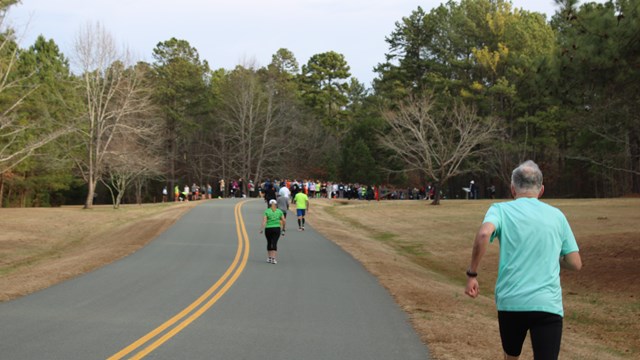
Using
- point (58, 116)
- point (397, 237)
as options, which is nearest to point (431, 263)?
point (397, 237)

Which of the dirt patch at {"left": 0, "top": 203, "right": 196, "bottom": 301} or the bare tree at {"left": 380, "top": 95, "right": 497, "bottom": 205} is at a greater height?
the bare tree at {"left": 380, "top": 95, "right": 497, "bottom": 205}

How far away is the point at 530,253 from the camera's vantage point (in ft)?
16.3

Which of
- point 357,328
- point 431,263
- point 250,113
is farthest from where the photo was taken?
point 250,113

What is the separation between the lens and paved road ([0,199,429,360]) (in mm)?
8031

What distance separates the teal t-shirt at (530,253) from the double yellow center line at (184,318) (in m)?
4.34

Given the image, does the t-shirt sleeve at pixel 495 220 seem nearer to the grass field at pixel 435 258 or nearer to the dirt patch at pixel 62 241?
the grass field at pixel 435 258

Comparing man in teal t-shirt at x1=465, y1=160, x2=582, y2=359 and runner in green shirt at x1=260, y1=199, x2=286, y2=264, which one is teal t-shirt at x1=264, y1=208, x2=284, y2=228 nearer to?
runner in green shirt at x1=260, y1=199, x2=286, y2=264

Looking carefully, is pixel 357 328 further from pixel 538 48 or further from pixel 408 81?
pixel 408 81

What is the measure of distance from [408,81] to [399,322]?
7210 cm

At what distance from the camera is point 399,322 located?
33.7 feet

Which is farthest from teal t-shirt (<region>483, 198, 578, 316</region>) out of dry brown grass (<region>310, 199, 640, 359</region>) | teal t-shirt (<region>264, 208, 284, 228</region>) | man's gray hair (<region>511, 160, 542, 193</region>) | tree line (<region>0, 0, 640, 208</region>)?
tree line (<region>0, 0, 640, 208</region>)

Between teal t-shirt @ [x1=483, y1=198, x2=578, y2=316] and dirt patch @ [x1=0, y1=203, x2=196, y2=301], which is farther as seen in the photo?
dirt patch @ [x1=0, y1=203, x2=196, y2=301]

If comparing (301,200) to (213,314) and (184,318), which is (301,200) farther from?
(184,318)

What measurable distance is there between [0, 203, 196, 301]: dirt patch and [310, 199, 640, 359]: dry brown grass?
7.51 m
